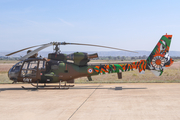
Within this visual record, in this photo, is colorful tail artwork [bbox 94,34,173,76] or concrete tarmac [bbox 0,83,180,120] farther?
colorful tail artwork [bbox 94,34,173,76]

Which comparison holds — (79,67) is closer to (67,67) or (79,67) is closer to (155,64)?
(67,67)

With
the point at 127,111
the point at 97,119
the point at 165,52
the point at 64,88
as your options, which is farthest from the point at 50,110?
the point at 165,52

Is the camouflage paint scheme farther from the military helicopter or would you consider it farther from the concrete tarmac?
the concrete tarmac

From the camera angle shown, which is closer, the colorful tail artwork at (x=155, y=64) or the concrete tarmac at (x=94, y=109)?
the concrete tarmac at (x=94, y=109)

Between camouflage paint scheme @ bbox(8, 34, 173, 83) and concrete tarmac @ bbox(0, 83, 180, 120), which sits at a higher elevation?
camouflage paint scheme @ bbox(8, 34, 173, 83)

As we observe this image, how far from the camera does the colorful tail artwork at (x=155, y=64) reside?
15969 mm

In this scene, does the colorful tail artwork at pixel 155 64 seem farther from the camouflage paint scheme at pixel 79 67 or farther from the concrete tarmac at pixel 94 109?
the concrete tarmac at pixel 94 109

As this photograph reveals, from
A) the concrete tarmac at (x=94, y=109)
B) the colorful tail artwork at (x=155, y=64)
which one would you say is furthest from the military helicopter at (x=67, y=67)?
the concrete tarmac at (x=94, y=109)

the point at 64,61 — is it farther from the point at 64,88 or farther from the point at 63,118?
the point at 63,118

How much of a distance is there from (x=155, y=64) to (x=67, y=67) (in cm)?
659

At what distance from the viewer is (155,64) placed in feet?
52.7

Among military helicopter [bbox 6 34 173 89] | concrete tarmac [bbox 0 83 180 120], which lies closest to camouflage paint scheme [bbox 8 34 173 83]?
military helicopter [bbox 6 34 173 89]

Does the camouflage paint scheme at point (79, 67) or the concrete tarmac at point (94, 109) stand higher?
the camouflage paint scheme at point (79, 67)

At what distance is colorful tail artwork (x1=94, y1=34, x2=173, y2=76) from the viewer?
1597 cm
